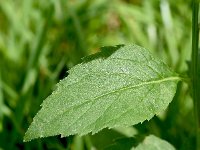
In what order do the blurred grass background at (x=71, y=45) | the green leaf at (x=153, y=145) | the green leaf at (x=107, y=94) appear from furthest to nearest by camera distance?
the blurred grass background at (x=71, y=45) < the green leaf at (x=153, y=145) < the green leaf at (x=107, y=94)

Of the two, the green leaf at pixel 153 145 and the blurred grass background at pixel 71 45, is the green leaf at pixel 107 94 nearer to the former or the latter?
the green leaf at pixel 153 145

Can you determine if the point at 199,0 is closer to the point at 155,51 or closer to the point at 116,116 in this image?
the point at 116,116

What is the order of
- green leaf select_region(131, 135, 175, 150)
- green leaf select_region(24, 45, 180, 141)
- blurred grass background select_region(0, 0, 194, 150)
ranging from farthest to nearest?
blurred grass background select_region(0, 0, 194, 150) < green leaf select_region(131, 135, 175, 150) < green leaf select_region(24, 45, 180, 141)

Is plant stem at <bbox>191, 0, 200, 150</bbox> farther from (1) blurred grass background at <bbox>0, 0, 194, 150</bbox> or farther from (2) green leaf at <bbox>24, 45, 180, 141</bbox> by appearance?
(1) blurred grass background at <bbox>0, 0, 194, 150</bbox>

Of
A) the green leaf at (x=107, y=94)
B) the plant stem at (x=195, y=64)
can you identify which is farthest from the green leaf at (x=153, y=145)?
the green leaf at (x=107, y=94)

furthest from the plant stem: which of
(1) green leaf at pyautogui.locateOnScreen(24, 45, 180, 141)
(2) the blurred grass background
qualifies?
(2) the blurred grass background

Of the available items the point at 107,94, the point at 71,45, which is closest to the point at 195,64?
the point at 107,94
